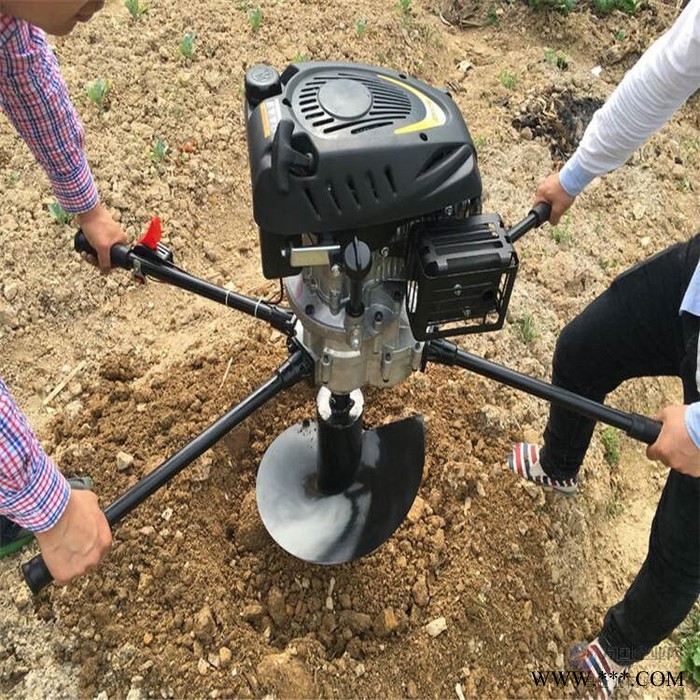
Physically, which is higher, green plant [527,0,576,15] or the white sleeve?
the white sleeve

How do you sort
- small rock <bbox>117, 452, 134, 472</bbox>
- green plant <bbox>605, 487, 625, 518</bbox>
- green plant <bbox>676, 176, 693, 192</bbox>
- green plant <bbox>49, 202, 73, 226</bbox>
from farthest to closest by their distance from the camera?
green plant <bbox>676, 176, 693, 192</bbox> → green plant <bbox>49, 202, 73, 226</bbox> → green plant <bbox>605, 487, 625, 518</bbox> → small rock <bbox>117, 452, 134, 472</bbox>

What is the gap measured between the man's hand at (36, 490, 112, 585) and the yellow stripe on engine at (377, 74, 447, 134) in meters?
0.78

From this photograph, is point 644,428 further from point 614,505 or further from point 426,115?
point 614,505

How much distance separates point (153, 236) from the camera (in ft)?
4.44

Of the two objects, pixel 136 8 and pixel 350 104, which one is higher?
pixel 350 104

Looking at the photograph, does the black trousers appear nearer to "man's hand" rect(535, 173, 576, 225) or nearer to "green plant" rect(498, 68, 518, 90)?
"man's hand" rect(535, 173, 576, 225)

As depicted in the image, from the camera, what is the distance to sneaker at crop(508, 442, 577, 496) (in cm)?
190

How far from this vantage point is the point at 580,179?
5.16 feet

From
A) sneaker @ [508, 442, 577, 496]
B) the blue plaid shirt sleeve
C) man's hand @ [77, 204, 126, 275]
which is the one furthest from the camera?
sneaker @ [508, 442, 577, 496]

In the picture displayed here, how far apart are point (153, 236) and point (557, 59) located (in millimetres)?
2370

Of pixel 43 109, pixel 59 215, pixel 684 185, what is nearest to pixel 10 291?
pixel 59 215

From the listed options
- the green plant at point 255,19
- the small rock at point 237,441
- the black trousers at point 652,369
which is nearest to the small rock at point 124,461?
the small rock at point 237,441

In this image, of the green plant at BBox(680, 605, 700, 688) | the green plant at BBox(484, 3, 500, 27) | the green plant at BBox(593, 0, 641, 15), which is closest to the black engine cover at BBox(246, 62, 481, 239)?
the green plant at BBox(680, 605, 700, 688)

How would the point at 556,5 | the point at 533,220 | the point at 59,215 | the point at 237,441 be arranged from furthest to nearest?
the point at 556,5 < the point at 59,215 < the point at 237,441 < the point at 533,220
